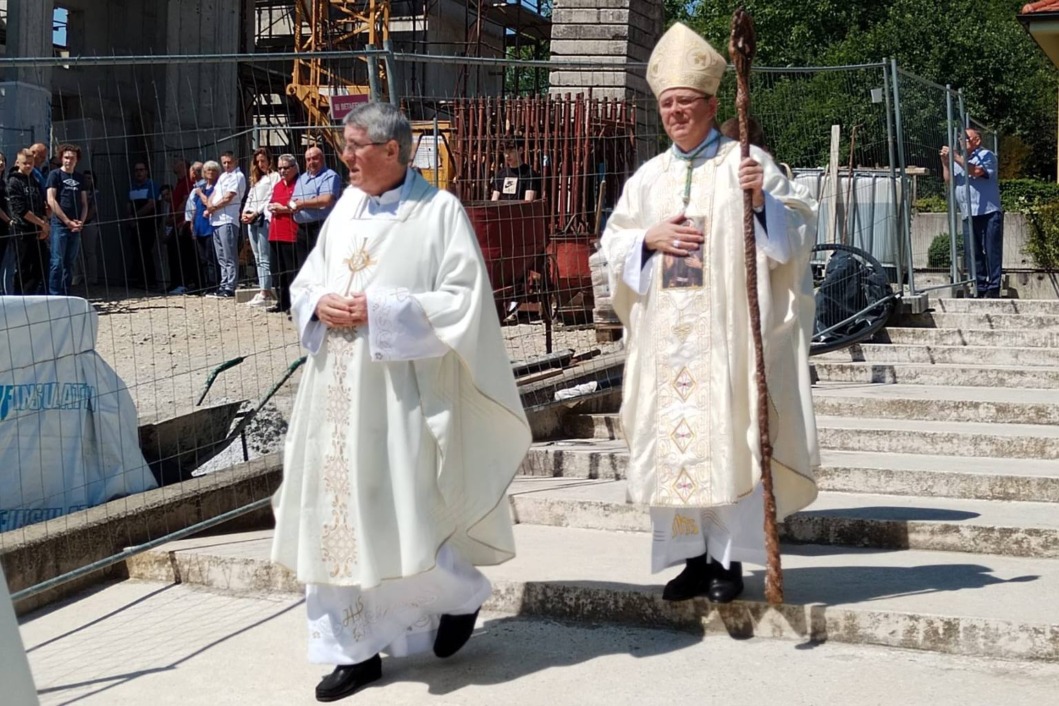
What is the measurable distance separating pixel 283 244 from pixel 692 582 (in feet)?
19.4

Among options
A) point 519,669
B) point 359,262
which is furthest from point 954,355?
point 359,262

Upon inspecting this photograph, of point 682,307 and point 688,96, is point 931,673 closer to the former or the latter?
point 682,307

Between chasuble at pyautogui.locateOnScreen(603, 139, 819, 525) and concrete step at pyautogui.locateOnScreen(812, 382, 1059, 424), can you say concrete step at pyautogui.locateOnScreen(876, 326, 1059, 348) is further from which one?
chasuble at pyautogui.locateOnScreen(603, 139, 819, 525)

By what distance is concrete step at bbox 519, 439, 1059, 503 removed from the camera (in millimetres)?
6770

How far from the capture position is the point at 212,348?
38.1 ft

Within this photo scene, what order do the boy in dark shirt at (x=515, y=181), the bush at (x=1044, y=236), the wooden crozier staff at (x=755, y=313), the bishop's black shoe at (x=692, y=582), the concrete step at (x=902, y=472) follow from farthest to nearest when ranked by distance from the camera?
the bush at (x=1044, y=236) → the boy in dark shirt at (x=515, y=181) → the concrete step at (x=902, y=472) → the bishop's black shoe at (x=692, y=582) → the wooden crozier staff at (x=755, y=313)

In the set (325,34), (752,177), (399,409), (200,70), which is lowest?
(399,409)

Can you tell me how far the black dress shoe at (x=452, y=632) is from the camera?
4.93 metres

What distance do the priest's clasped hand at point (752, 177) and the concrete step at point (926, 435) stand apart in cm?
319

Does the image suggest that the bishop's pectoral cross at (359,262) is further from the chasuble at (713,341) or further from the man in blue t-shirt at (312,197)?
the man in blue t-shirt at (312,197)

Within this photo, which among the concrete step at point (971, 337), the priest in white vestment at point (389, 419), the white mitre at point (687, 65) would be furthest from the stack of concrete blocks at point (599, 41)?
the priest in white vestment at point (389, 419)

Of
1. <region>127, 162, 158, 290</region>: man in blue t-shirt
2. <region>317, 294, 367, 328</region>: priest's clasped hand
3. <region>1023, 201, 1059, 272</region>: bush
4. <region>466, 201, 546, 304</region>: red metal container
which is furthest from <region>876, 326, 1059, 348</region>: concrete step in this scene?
<region>317, 294, 367, 328</region>: priest's clasped hand

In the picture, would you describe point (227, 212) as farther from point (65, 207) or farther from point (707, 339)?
point (707, 339)

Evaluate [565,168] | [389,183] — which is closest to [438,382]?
[389,183]
